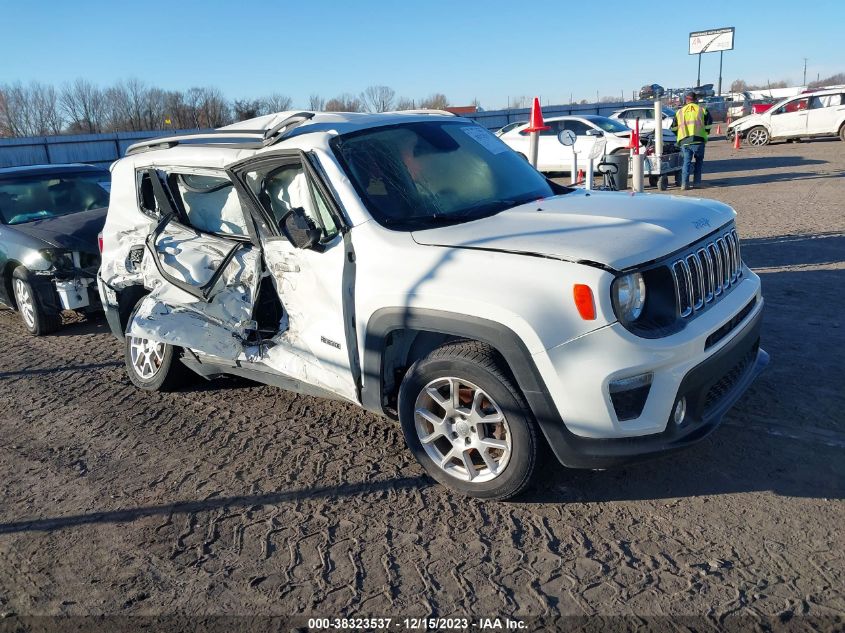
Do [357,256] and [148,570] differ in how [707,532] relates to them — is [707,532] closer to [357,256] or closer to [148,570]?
[357,256]

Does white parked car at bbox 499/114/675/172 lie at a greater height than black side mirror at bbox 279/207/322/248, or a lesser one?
lesser

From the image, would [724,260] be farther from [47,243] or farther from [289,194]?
[47,243]

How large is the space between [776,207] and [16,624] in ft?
41.8

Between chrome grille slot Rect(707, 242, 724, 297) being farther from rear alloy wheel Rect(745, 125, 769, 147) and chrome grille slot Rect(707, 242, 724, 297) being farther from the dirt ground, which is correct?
rear alloy wheel Rect(745, 125, 769, 147)

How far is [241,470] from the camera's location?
4.33m

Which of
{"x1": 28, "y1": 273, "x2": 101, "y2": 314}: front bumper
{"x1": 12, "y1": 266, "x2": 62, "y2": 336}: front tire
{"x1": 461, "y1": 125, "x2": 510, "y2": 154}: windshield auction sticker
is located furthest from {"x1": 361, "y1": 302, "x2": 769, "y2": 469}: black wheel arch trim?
{"x1": 12, "y1": 266, "x2": 62, "y2": 336}: front tire

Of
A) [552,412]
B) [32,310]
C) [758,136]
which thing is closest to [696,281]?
[552,412]

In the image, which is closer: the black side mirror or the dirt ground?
the dirt ground

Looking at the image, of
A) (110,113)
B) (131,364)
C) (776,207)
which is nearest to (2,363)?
(131,364)

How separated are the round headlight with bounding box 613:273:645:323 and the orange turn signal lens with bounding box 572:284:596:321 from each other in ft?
0.39

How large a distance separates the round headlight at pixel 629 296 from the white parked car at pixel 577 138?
49.9 feet

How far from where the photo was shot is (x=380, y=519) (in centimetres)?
368

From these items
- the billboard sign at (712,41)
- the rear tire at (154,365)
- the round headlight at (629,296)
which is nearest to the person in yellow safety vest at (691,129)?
the rear tire at (154,365)

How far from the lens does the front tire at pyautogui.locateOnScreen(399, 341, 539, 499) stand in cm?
345
